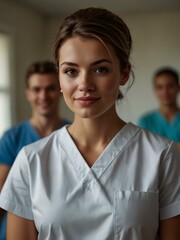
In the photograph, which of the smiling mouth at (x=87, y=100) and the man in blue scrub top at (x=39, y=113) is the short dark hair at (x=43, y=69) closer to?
the man in blue scrub top at (x=39, y=113)

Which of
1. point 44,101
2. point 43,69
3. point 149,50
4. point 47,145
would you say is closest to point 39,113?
point 44,101

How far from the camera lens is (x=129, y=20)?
3256 millimetres

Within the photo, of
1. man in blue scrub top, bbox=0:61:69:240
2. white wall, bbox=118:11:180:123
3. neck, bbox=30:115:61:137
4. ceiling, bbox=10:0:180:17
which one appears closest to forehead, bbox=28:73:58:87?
man in blue scrub top, bbox=0:61:69:240

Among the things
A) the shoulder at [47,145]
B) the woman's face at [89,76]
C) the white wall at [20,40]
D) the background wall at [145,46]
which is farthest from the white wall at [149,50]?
the woman's face at [89,76]

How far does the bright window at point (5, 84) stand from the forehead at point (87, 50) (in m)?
2.12

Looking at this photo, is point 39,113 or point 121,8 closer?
point 39,113

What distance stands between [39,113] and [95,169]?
2.71ft

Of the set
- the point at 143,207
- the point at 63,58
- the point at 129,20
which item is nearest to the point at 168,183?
the point at 143,207

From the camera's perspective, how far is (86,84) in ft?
2.62

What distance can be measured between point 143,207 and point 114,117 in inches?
8.8

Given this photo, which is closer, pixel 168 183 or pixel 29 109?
pixel 168 183

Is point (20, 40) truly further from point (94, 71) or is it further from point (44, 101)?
point (94, 71)

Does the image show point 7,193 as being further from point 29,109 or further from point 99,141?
point 29,109

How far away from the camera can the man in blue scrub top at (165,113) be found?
2.17m
